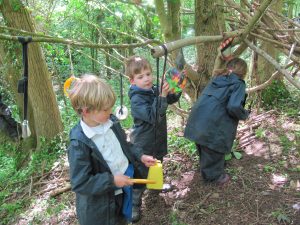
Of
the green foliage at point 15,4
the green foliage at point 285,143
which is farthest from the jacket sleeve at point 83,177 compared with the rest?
the green foliage at point 15,4

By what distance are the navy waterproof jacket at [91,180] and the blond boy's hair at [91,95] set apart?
0.19 meters

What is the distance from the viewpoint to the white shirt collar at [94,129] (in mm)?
2082

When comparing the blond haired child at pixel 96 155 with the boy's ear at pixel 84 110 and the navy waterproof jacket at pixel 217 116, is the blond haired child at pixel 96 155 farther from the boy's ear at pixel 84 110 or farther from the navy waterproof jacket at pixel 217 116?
the navy waterproof jacket at pixel 217 116

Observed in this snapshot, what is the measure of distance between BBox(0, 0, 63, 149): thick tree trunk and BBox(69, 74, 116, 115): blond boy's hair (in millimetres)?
2715

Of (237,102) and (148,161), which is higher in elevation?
(237,102)

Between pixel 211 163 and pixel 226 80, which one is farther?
pixel 211 163

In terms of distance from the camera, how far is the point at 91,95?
197 centimetres

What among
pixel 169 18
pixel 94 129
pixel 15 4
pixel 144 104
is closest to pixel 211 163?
pixel 144 104

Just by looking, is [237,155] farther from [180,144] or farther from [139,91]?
[139,91]

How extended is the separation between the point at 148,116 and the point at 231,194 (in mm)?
1082

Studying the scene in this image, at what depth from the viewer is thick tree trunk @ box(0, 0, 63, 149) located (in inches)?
174

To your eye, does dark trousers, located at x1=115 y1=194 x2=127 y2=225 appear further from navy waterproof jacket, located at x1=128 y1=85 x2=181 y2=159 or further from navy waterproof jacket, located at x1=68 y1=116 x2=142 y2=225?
navy waterproof jacket, located at x1=128 y1=85 x2=181 y2=159

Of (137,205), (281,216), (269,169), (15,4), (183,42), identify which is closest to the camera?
(183,42)

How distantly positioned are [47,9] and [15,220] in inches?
184
